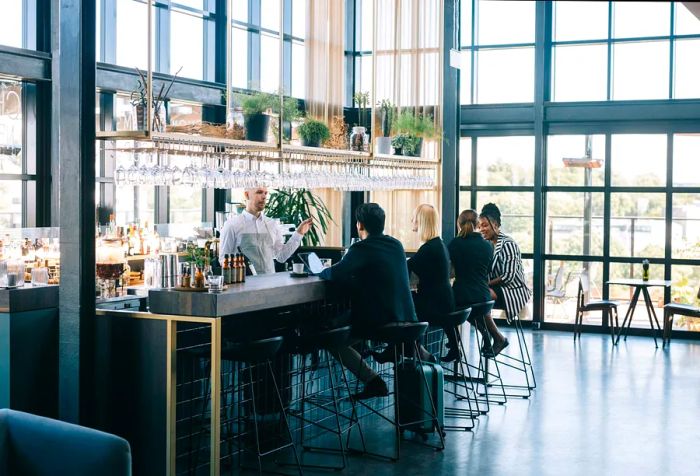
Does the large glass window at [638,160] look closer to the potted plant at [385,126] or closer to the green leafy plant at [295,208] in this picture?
the green leafy plant at [295,208]

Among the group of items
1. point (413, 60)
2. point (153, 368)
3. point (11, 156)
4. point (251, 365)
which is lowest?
point (251, 365)

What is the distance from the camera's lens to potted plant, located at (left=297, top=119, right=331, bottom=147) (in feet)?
24.8

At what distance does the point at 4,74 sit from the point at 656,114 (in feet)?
24.9

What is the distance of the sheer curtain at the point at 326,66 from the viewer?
10906 millimetres

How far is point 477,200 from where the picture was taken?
1258 centimetres

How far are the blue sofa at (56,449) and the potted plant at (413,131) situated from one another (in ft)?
19.5

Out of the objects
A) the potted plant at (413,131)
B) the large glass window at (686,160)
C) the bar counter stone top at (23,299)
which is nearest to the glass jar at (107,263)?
the bar counter stone top at (23,299)

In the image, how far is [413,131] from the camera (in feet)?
30.1

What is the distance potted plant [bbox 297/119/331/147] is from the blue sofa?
4245 mm

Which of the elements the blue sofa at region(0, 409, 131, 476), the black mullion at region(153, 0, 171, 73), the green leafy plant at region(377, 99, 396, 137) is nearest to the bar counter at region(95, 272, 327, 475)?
the blue sofa at region(0, 409, 131, 476)

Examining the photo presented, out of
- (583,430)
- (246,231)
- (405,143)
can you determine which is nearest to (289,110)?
(246,231)

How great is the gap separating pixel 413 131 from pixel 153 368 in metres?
4.63

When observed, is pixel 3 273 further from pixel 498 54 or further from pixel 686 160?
pixel 686 160

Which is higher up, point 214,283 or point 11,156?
point 11,156
